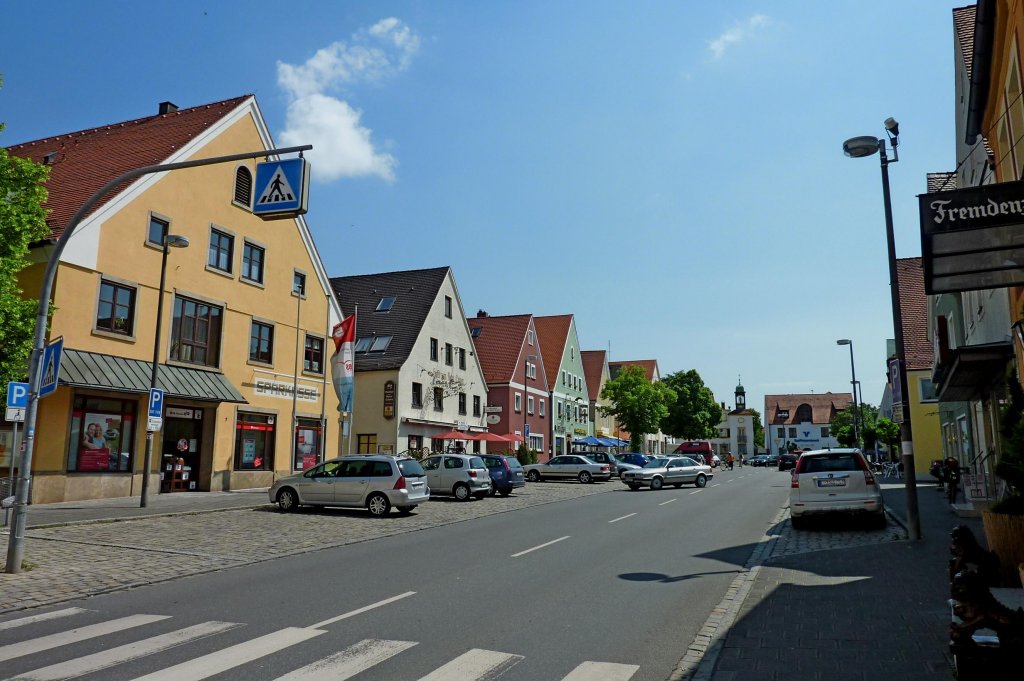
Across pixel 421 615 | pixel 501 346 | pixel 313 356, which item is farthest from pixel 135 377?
pixel 501 346

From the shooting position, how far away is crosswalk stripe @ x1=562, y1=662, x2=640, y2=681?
5.77 meters

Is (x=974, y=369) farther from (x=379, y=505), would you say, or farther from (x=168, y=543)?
(x=168, y=543)

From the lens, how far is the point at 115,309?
23.4 meters

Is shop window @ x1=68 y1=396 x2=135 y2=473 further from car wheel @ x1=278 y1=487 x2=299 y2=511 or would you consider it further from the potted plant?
the potted plant

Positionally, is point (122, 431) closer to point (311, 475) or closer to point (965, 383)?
point (311, 475)

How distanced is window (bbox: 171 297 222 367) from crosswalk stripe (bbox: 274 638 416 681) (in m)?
21.3

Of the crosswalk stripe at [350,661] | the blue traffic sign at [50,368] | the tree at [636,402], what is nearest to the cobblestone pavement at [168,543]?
the blue traffic sign at [50,368]

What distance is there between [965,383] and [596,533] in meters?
9.74

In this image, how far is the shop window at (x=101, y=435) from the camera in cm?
2178

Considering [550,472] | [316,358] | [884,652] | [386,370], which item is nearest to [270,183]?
[884,652]

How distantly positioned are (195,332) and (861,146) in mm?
21652

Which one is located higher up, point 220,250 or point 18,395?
point 220,250

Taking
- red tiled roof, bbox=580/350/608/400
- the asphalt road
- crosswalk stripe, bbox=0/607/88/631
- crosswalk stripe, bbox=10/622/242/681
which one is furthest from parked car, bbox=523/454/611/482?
red tiled roof, bbox=580/350/608/400

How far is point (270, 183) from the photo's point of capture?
35.6 feet
